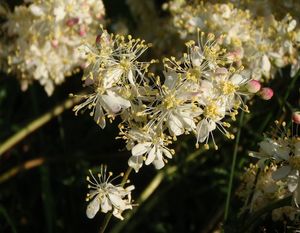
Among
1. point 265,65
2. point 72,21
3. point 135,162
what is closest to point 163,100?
point 135,162

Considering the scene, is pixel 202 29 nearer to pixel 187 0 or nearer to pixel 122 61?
pixel 187 0

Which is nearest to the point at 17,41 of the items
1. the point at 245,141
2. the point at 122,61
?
the point at 122,61

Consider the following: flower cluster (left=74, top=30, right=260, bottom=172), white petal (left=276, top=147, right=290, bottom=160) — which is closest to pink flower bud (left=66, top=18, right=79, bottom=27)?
flower cluster (left=74, top=30, right=260, bottom=172)

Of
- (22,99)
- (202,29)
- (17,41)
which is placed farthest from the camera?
(22,99)

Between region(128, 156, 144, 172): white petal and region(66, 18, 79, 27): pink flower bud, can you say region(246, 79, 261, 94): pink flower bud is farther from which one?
region(66, 18, 79, 27): pink flower bud

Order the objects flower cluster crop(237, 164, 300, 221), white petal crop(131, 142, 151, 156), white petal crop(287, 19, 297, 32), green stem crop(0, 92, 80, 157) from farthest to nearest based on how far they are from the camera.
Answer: green stem crop(0, 92, 80, 157), white petal crop(287, 19, 297, 32), flower cluster crop(237, 164, 300, 221), white petal crop(131, 142, 151, 156)

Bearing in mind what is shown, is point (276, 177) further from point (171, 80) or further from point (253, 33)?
point (253, 33)
